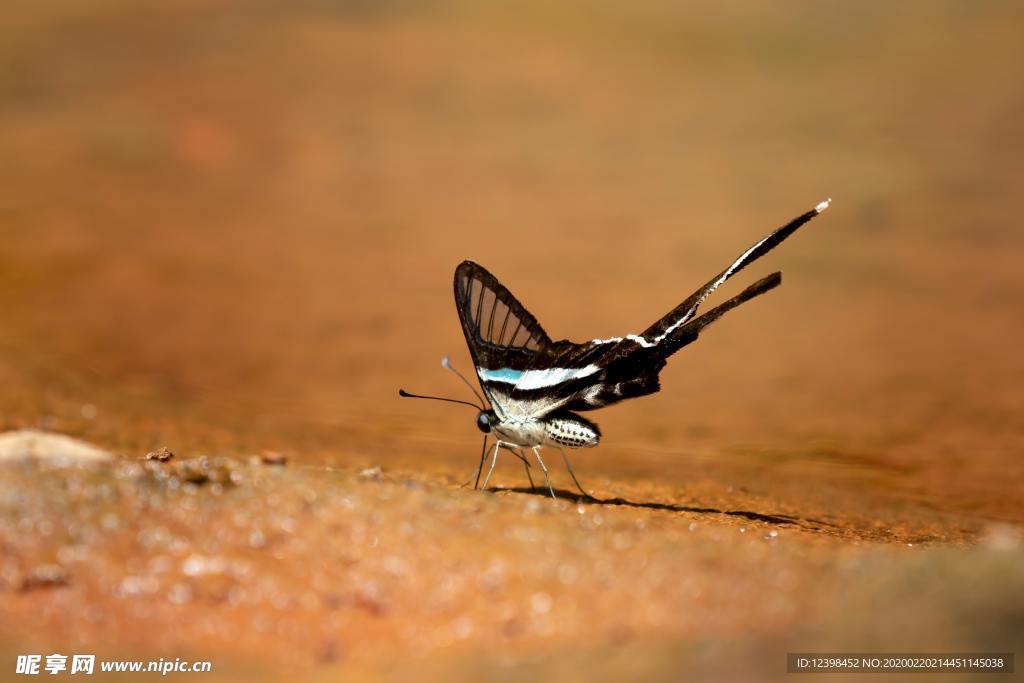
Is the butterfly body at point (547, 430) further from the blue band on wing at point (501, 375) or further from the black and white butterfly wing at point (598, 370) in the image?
the blue band on wing at point (501, 375)

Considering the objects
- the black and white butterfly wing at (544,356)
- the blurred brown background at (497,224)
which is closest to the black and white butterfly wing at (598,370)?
the black and white butterfly wing at (544,356)

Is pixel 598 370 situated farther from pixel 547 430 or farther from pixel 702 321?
pixel 702 321

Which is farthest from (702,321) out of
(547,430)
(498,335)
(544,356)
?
(498,335)

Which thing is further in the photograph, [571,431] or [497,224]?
[497,224]

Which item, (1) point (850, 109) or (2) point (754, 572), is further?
(1) point (850, 109)

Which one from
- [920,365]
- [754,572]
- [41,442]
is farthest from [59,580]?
[920,365]

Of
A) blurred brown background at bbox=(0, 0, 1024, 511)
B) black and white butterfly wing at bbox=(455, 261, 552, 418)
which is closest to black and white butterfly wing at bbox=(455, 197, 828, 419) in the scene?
black and white butterfly wing at bbox=(455, 261, 552, 418)

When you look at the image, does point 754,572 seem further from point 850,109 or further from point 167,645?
point 850,109
